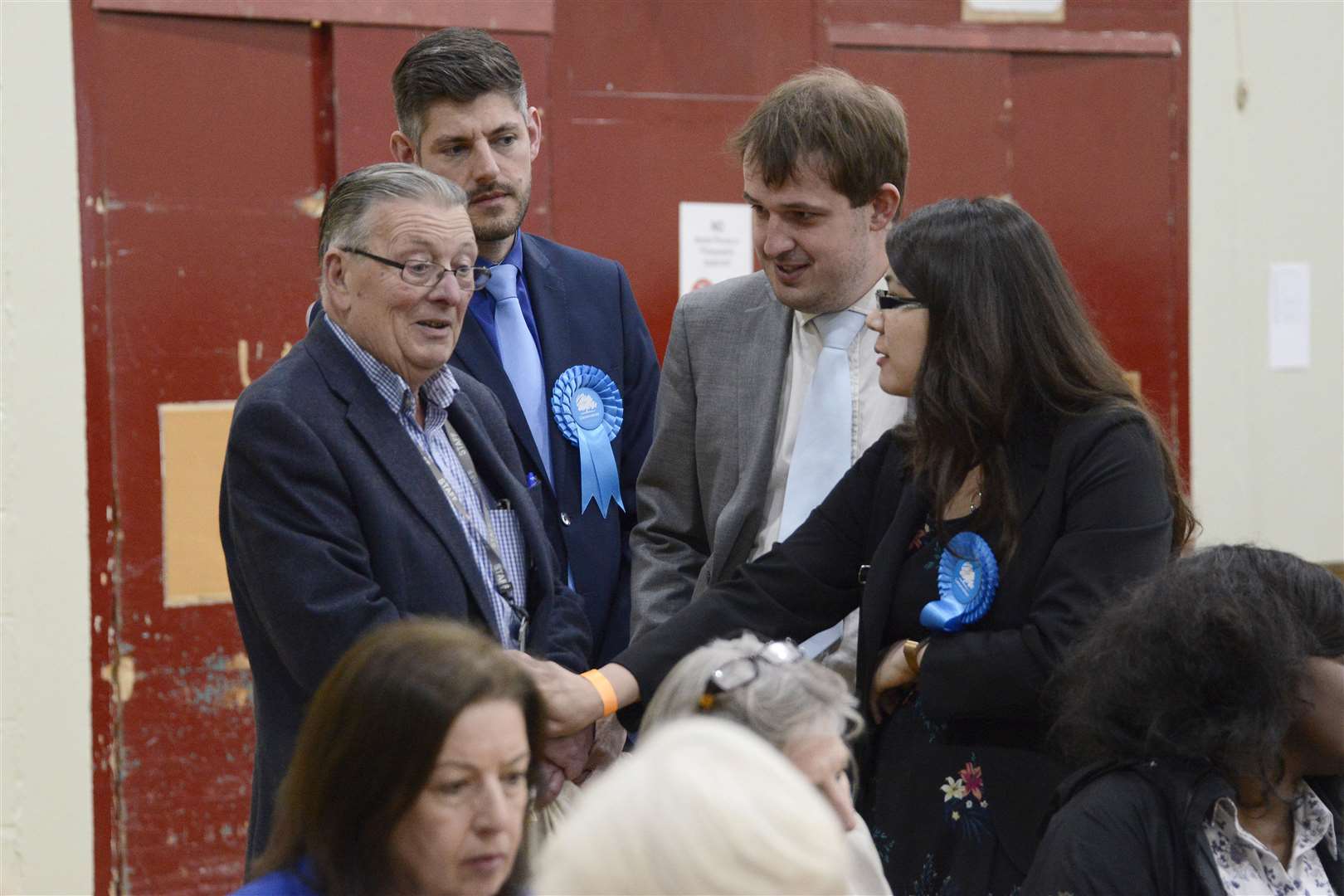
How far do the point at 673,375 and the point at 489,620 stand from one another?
70cm

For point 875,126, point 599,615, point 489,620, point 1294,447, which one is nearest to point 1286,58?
point 1294,447

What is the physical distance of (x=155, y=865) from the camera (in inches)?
163

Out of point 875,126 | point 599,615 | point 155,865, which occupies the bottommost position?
point 155,865

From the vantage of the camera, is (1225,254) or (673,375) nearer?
(673,375)

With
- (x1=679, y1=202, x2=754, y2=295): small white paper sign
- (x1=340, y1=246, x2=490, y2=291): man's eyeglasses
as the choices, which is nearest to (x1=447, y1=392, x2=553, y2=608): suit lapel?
(x1=340, y1=246, x2=490, y2=291): man's eyeglasses

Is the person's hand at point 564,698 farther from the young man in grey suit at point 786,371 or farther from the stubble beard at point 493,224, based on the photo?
the stubble beard at point 493,224

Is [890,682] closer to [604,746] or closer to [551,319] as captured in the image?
[604,746]

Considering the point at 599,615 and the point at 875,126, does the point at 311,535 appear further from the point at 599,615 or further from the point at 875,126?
the point at 875,126

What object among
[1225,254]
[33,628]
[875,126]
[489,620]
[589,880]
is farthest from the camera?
[1225,254]

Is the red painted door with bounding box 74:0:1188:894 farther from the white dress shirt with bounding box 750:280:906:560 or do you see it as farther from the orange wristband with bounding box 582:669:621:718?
the orange wristband with bounding box 582:669:621:718

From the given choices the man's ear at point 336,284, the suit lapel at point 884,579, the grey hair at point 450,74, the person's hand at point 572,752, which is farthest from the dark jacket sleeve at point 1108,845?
the grey hair at point 450,74

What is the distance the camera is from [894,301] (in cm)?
248

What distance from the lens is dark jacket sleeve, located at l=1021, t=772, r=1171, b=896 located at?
1.97 m

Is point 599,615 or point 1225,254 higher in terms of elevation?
point 1225,254
